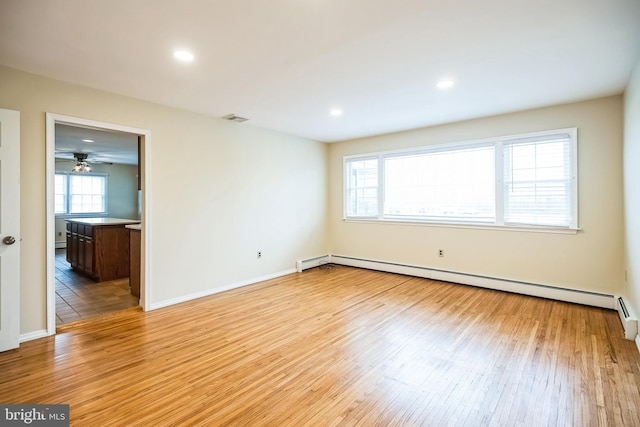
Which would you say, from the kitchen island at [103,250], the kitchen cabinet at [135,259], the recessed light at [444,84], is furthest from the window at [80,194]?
the recessed light at [444,84]

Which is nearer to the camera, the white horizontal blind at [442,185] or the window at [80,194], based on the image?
the white horizontal blind at [442,185]

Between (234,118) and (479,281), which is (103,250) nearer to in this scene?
(234,118)

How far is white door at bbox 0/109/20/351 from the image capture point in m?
2.64

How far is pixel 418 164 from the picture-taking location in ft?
17.3

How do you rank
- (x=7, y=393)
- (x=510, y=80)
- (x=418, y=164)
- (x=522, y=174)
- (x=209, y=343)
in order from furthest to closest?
(x=418, y=164), (x=522, y=174), (x=510, y=80), (x=209, y=343), (x=7, y=393)

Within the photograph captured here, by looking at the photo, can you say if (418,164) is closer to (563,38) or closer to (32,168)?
(563,38)

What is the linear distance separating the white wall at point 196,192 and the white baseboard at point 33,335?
0.12ft

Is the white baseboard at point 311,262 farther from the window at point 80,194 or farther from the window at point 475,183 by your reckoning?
the window at point 80,194

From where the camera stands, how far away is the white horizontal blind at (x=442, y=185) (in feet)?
15.1

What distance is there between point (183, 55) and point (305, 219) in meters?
3.74

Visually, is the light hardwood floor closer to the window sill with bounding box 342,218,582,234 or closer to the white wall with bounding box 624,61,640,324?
the white wall with bounding box 624,61,640,324

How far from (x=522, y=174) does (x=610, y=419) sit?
3192mm

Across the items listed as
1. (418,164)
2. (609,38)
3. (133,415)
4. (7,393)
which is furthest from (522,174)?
(7,393)

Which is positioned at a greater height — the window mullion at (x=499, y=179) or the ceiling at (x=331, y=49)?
the ceiling at (x=331, y=49)
